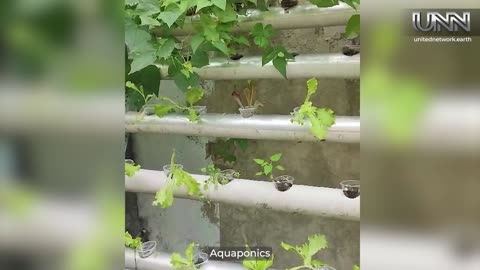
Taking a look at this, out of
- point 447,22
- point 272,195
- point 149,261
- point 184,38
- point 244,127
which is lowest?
point 149,261

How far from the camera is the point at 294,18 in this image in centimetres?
130

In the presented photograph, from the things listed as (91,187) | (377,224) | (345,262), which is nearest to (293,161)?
(345,262)

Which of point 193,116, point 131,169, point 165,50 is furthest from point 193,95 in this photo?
point 131,169

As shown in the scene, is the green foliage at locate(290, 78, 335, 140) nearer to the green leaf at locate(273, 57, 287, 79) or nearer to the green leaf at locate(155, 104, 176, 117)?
the green leaf at locate(273, 57, 287, 79)

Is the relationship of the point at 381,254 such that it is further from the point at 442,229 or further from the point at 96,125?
the point at 96,125

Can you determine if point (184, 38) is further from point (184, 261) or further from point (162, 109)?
point (184, 261)

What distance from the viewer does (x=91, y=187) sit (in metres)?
0.72

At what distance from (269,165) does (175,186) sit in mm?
280

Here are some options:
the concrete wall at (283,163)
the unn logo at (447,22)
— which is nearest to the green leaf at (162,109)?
the concrete wall at (283,163)

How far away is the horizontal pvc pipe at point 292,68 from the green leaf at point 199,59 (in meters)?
0.06

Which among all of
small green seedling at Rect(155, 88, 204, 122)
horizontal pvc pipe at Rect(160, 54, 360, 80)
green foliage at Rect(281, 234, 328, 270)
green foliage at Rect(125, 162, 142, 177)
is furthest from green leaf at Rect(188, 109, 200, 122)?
green foliage at Rect(281, 234, 328, 270)

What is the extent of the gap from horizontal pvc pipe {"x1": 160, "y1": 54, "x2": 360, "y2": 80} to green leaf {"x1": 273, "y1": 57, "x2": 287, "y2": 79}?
0.02m

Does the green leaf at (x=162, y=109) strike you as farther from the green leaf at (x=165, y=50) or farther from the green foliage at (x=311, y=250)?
the green foliage at (x=311, y=250)

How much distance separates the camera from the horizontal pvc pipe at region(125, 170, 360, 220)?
119cm
